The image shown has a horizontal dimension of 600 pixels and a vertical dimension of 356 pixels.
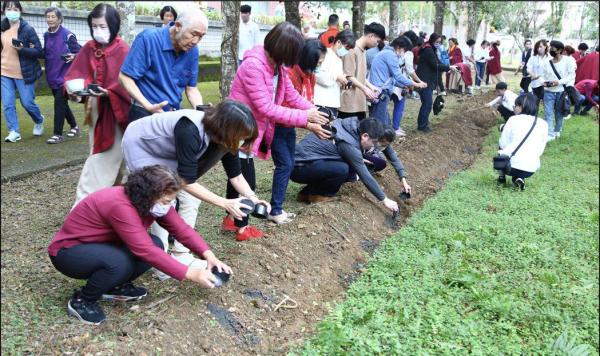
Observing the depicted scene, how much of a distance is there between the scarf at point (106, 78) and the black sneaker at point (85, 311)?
139 cm

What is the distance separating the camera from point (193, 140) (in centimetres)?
328

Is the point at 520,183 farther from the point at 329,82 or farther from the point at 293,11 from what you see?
the point at 293,11

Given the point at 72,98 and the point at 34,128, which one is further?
the point at 34,128

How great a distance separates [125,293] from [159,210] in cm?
68

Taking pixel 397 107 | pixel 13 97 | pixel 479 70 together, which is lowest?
pixel 479 70

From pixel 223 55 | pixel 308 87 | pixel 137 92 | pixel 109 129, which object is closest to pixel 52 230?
pixel 109 129

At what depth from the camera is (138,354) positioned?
293cm

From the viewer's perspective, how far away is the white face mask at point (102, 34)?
13.3 feet

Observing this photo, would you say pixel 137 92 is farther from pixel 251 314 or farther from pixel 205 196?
pixel 251 314

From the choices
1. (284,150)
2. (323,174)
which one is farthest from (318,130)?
(323,174)

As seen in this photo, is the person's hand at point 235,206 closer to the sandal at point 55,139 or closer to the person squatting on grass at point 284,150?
the person squatting on grass at point 284,150

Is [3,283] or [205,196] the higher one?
[205,196]

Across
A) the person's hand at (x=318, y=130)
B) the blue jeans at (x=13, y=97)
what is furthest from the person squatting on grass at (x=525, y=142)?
the blue jeans at (x=13, y=97)

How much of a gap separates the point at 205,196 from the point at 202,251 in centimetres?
33
